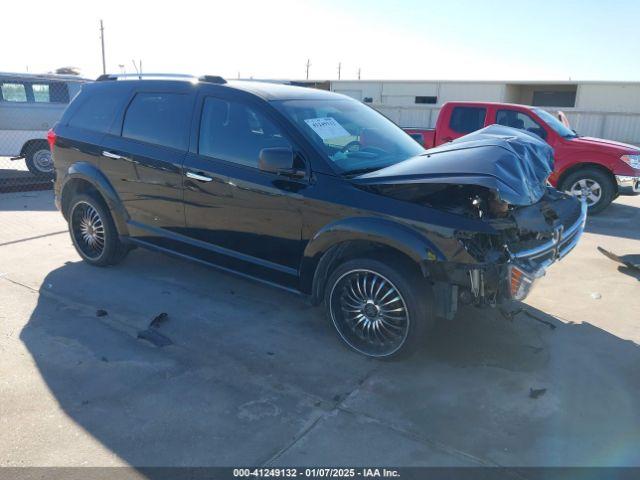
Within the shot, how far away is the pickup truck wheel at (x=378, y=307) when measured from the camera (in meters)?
3.47

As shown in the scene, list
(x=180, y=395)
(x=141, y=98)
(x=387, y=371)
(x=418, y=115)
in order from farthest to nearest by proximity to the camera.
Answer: (x=418, y=115)
(x=141, y=98)
(x=387, y=371)
(x=180, y=395)

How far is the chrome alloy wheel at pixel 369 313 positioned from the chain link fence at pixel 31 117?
8408mm

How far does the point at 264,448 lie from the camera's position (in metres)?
2.81

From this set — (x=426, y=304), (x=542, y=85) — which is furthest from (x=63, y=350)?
(x=542, y=85)

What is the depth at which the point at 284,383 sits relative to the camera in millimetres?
3449

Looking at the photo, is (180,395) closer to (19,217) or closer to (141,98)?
(141,98)

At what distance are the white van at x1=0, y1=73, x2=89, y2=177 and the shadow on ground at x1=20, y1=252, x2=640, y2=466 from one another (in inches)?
282

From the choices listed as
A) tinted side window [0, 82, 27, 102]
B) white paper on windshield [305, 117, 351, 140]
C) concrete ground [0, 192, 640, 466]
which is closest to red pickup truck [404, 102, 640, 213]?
concrete ground [0, 192, 640, 466]

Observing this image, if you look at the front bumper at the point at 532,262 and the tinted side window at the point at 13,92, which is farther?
the tinted side window at the point at 13,92

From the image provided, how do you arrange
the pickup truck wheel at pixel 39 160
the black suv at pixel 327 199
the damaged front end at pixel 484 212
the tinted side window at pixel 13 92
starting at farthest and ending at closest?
the pickup truck wheel at pixel 39 160
the tinted side window at pixel 13 92
the black suv at pixel 327 199
the damaged front end at pixel 484 212

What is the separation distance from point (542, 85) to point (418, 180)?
1050 inches

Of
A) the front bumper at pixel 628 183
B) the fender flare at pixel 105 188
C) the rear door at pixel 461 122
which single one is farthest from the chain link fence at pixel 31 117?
the front bumper at pixel 628 183

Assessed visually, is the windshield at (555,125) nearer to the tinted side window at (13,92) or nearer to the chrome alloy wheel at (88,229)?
the chrome alloy wheel at (88,229)

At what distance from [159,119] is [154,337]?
199 cm
